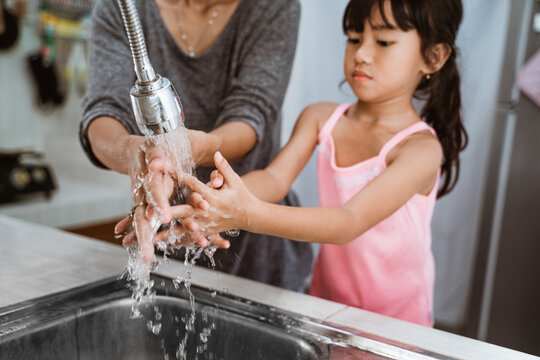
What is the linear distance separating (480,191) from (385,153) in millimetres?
1319

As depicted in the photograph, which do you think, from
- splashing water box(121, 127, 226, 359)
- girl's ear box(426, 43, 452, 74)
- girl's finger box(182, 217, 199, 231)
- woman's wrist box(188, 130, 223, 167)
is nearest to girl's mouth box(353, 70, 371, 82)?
girl's ear box(426, 43, 452, 74)

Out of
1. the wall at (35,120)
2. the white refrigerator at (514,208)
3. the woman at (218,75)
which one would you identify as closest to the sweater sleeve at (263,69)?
the woman at (218,75)

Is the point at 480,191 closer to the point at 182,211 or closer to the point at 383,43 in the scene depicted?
the point at 383,43

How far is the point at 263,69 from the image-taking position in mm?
1134

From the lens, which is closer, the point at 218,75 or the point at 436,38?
the point at 436,38

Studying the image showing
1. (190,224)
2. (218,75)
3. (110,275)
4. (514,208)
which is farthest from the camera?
(514,208)

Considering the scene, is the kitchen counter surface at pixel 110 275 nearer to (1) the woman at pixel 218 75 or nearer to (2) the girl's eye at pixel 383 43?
(1) the woman at pixel 218 75

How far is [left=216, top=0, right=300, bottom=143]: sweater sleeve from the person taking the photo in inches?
43.1

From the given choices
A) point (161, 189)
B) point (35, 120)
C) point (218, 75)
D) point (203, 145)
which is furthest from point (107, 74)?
point (35, 120)

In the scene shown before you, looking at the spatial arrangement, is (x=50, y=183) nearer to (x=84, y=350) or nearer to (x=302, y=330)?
(x=84, y=350)

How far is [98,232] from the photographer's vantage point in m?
2.69

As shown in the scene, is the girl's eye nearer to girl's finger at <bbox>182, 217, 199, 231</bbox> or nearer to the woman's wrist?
the woman's wrist

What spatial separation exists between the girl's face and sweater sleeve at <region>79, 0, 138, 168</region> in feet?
1.57

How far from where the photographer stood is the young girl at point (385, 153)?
3.43 ft
